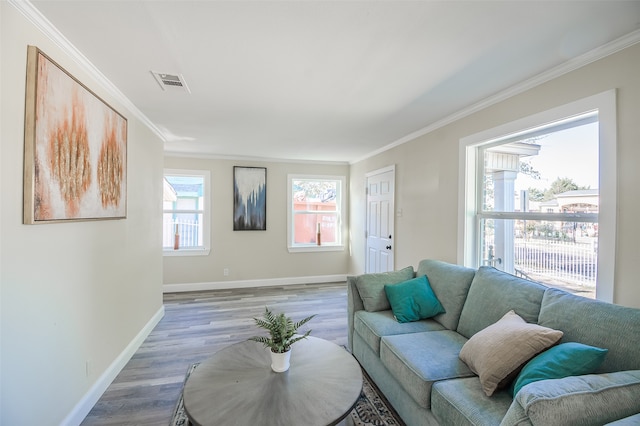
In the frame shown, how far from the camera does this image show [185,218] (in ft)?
15.8

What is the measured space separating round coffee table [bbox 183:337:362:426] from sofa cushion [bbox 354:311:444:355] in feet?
1.52

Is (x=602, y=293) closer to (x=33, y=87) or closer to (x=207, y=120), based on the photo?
(x=33, y=87)

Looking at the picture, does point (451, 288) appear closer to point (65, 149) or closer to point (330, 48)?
point (330, 48)

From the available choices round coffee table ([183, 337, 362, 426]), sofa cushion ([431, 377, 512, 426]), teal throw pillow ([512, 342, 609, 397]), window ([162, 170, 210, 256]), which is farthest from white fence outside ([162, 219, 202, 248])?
teal throw pillow ([512, 342, 609, 397])

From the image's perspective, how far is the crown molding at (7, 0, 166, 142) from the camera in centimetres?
137

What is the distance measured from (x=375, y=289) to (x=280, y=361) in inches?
49.7

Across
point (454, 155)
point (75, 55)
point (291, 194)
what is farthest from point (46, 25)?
point (291, 194)

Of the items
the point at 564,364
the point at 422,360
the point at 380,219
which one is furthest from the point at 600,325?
the point at 380,219

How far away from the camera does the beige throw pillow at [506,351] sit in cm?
138

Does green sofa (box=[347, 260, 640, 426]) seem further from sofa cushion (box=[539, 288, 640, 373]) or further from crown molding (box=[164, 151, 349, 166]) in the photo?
crown molding (box=[164, 151, 349, 166])

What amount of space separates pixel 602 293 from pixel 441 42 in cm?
179

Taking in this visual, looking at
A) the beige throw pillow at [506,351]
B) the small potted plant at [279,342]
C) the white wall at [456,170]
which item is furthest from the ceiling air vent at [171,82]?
the beige throw pillow at [506,351]

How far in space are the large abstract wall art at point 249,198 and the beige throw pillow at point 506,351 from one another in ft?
13.4

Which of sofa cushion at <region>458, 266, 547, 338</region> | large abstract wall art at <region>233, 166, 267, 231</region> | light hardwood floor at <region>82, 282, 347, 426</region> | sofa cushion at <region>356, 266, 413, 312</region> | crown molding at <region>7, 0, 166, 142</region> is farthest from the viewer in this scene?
large abstract wall art at <region>233, 166, 267, 231</region>
